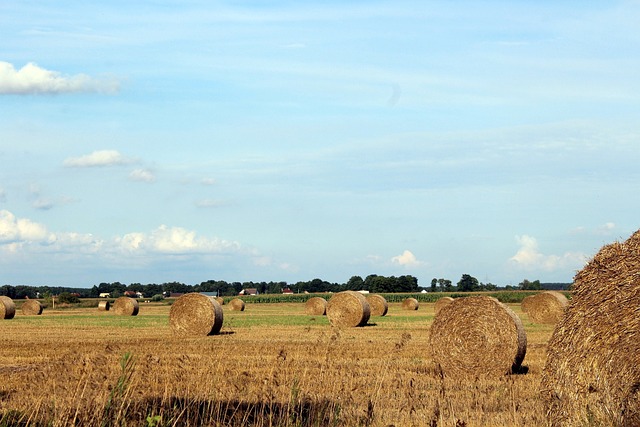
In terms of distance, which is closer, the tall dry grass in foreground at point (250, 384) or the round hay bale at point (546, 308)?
the tall dry grass in foreground at point (250, 384)

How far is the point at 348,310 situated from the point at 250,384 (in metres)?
27.2

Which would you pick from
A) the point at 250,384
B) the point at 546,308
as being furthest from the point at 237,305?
the point at 250,384

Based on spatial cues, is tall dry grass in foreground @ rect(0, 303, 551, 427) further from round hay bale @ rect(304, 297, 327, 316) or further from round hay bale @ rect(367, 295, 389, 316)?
round hay bale @ rect(304, 297, 327, 316)

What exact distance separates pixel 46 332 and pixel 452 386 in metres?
21.7

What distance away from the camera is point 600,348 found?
426 inches

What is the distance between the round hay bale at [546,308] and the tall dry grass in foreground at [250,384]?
5.09m

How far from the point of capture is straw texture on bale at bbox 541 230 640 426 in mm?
10492

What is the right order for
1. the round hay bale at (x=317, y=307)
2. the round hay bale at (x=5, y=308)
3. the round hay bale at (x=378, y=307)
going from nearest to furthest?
the round hay bale at (x=5, y=308) < the round hay bale at (x=378, y=307) < the round hay bale at (x=317, y=307)

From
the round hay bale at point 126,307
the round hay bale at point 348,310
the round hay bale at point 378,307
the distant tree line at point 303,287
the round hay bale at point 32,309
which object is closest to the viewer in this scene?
the round hay bale at point 348,310

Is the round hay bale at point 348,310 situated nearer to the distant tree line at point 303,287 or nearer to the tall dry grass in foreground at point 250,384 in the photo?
the tall dry grass in foreground at point 250,384

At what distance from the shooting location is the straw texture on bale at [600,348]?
1049 centimetres

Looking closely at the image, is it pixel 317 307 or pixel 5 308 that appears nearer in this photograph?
pixel 5 308

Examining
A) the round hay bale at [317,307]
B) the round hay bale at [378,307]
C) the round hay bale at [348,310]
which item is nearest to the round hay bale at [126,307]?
the round hay bale at [317,307]

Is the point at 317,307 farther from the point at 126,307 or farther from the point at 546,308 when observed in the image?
the point at 546,308
